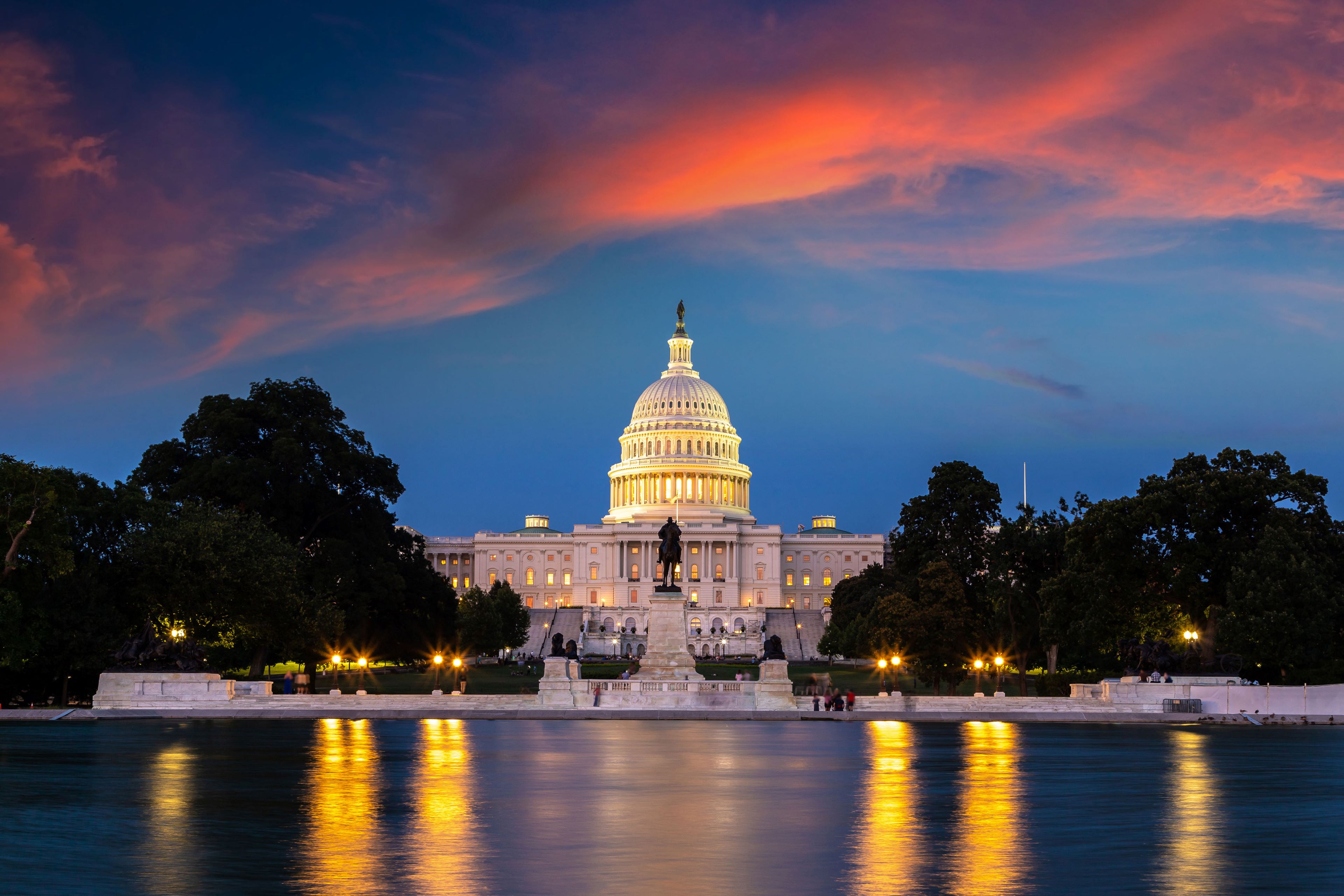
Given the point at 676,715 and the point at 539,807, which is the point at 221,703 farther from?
the point at 539,807

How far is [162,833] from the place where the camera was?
18188 mm

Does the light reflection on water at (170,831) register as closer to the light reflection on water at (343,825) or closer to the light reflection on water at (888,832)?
the light reflection on water at (343,825)

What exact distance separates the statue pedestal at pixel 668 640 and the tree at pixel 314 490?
13.9m

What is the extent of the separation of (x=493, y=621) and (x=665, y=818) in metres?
95.3

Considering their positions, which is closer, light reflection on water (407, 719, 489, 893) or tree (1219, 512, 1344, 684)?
light reflection on water (407, 719, 489, 893)

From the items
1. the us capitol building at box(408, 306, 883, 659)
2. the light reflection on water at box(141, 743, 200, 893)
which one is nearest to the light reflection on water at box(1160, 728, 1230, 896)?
the light reflection on water at box(141, 743, 200, 893)

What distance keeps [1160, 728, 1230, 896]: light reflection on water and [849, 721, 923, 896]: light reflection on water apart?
271cm

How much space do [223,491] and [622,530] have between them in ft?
404

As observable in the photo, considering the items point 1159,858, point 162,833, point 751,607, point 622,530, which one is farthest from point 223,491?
point 622,530

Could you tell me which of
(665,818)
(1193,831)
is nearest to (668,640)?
(665,818)

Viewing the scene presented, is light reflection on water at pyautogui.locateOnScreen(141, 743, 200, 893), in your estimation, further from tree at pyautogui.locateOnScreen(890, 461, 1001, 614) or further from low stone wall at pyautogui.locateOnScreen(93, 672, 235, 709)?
tree at pyautogui.locateOnScreen(890, 461, 1001, 614)

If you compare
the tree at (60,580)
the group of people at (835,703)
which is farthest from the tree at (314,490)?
the group of people at (835,703)

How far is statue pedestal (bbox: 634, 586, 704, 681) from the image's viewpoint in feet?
194

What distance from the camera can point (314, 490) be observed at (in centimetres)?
6919
